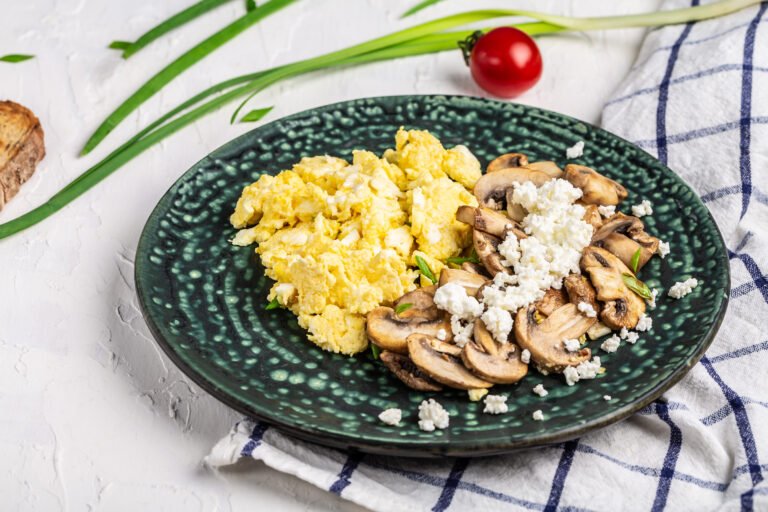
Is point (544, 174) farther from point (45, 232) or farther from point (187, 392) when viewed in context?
Answer: point (45, 232)

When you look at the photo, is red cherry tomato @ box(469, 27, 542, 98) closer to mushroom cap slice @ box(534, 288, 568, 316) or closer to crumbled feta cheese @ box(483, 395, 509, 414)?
mushroom cap slice @ box(534, 288, 568, 316)

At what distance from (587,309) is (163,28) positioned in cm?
295

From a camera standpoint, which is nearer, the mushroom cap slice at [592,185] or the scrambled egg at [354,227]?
the scrambled egg at [354,227]

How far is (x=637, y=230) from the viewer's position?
12.1 ft

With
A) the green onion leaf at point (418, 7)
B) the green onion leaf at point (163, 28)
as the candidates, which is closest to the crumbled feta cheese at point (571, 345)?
the green onion leaf at point (418, 7)

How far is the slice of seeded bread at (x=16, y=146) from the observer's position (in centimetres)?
429

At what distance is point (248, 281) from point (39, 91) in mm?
2054

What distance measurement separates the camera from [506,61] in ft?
15.6

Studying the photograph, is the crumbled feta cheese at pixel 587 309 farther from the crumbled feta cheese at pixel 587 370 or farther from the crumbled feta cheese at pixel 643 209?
the crumbled feta cheese at pixel 643 209

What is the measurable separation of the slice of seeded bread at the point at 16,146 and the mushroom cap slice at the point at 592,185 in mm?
2449

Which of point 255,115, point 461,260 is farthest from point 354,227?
point 255,115

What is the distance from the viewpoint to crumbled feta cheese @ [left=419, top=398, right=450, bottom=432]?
2926 millimetres

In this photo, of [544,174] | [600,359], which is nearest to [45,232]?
[544,174]

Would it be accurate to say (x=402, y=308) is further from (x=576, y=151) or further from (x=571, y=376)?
(x=576, y=151)
